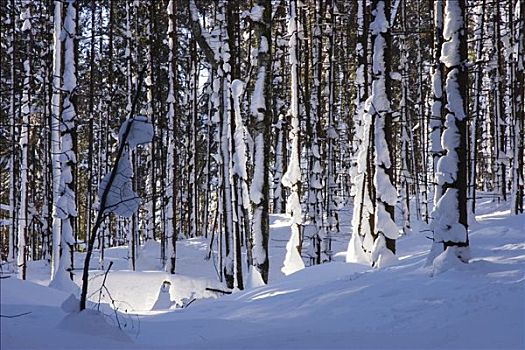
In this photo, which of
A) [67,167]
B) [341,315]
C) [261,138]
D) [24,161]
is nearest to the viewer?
[341,315]

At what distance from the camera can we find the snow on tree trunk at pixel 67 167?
9688mm

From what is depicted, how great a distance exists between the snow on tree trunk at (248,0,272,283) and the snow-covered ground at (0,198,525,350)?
1.74 metres

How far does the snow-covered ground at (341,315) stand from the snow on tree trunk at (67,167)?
2722 mm

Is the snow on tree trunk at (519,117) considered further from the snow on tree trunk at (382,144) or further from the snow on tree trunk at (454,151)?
the snow on tree trunk at (454,151)

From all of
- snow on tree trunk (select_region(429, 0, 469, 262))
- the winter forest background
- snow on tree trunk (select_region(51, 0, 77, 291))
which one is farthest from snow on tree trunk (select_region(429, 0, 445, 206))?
snow on tree trunk (select_region(51, 0, 77, 291))

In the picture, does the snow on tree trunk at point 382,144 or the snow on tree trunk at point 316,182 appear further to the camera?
the snow on tree trunk at point 316,182

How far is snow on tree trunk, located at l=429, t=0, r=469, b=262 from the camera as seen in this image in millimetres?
6672

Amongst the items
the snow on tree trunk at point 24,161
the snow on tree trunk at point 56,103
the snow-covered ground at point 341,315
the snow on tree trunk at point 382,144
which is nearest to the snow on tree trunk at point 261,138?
the snow-covered ground at point 341,315

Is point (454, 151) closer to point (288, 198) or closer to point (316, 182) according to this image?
point (288, 198)

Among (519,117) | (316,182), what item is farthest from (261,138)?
(519,117)

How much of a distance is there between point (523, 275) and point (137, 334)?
14.1ft

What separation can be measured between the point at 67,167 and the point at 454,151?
→ 6989mm

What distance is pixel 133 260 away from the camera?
18062 mm

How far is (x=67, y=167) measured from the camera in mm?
9922
